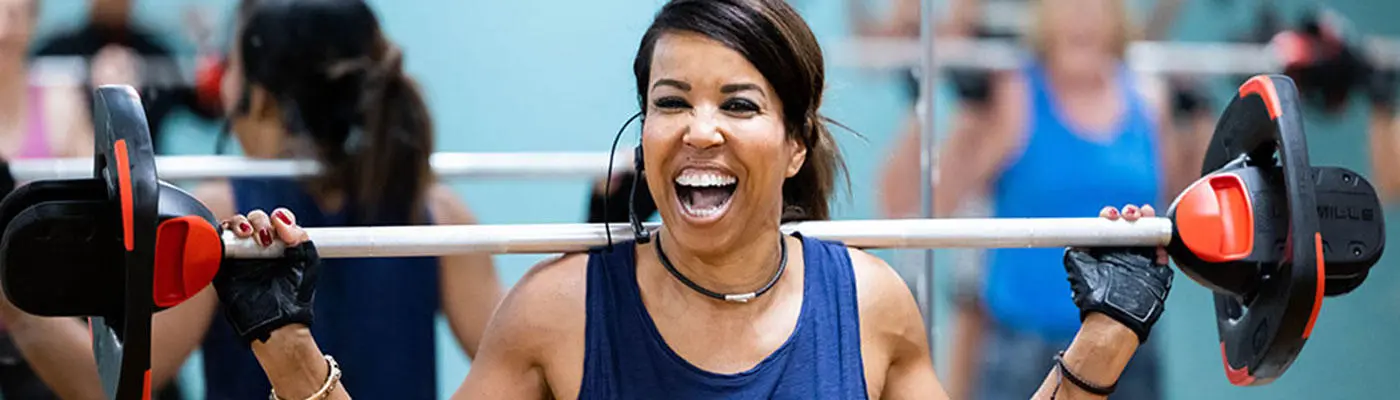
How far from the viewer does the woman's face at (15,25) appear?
2.11m

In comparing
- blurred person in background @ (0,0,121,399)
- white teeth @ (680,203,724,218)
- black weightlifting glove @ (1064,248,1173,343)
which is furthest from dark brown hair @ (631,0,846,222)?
Result: blurred person in background @ (0,0,121,399)

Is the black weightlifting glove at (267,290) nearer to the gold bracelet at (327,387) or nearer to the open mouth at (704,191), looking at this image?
the gold bracelet at (327,387)

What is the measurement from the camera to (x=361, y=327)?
78.3 inches

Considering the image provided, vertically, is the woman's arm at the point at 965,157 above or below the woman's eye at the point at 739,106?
below

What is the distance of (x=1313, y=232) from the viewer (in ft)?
4.57

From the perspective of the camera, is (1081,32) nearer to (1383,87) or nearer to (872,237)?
(1383,87)

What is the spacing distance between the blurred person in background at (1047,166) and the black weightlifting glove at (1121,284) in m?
0.76

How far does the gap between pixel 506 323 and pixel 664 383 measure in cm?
16

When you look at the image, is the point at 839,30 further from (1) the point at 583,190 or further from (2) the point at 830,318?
(2) the point at 830,318

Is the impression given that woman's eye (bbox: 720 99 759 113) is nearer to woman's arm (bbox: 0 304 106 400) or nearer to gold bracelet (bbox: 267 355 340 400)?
gold bracelet (bbox: 267 355 340 400)

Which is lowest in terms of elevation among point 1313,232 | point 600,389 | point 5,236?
point 600,389

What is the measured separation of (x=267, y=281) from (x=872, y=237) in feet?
1.86

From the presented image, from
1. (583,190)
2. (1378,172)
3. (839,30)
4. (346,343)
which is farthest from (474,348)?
(1378,172)

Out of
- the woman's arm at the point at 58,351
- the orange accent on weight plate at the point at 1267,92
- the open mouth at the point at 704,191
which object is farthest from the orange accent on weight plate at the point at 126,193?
the orange accent on weight plate at the point at 1267,92
